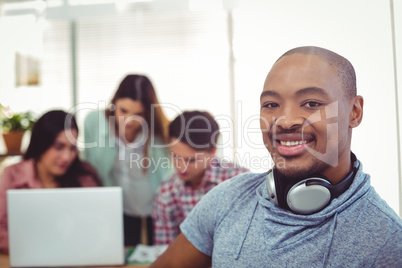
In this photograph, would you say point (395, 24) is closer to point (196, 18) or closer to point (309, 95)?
point (309, 95)

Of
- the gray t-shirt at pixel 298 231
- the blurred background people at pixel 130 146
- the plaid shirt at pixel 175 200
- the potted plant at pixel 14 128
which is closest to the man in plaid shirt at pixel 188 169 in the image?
the plaid shirt at pixel 175 200

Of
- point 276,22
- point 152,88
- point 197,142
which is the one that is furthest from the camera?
point 152,88

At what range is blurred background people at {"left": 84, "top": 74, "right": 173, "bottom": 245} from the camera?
57.2 inches

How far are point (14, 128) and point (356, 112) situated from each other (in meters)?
1.72

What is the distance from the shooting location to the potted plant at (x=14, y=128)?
1835 millimetres

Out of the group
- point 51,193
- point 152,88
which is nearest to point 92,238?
point 51,193

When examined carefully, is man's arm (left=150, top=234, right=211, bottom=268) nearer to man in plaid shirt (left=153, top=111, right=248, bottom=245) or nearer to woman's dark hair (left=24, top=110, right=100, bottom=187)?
man in plaid shirt (left=153, top=111, right=248, bottom=245)

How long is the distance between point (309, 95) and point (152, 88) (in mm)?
975

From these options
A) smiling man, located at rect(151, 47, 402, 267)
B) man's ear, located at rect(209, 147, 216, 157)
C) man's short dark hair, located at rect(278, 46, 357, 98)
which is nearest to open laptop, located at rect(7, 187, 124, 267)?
man's ear, located at rect(209, 147, 216, 157)

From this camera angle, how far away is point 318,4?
92 cm

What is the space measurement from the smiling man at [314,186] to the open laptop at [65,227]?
0.55m

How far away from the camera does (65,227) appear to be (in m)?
1.23

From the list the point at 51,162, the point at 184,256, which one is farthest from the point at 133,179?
the point at 184,256

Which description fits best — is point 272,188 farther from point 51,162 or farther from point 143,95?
point 51,162
